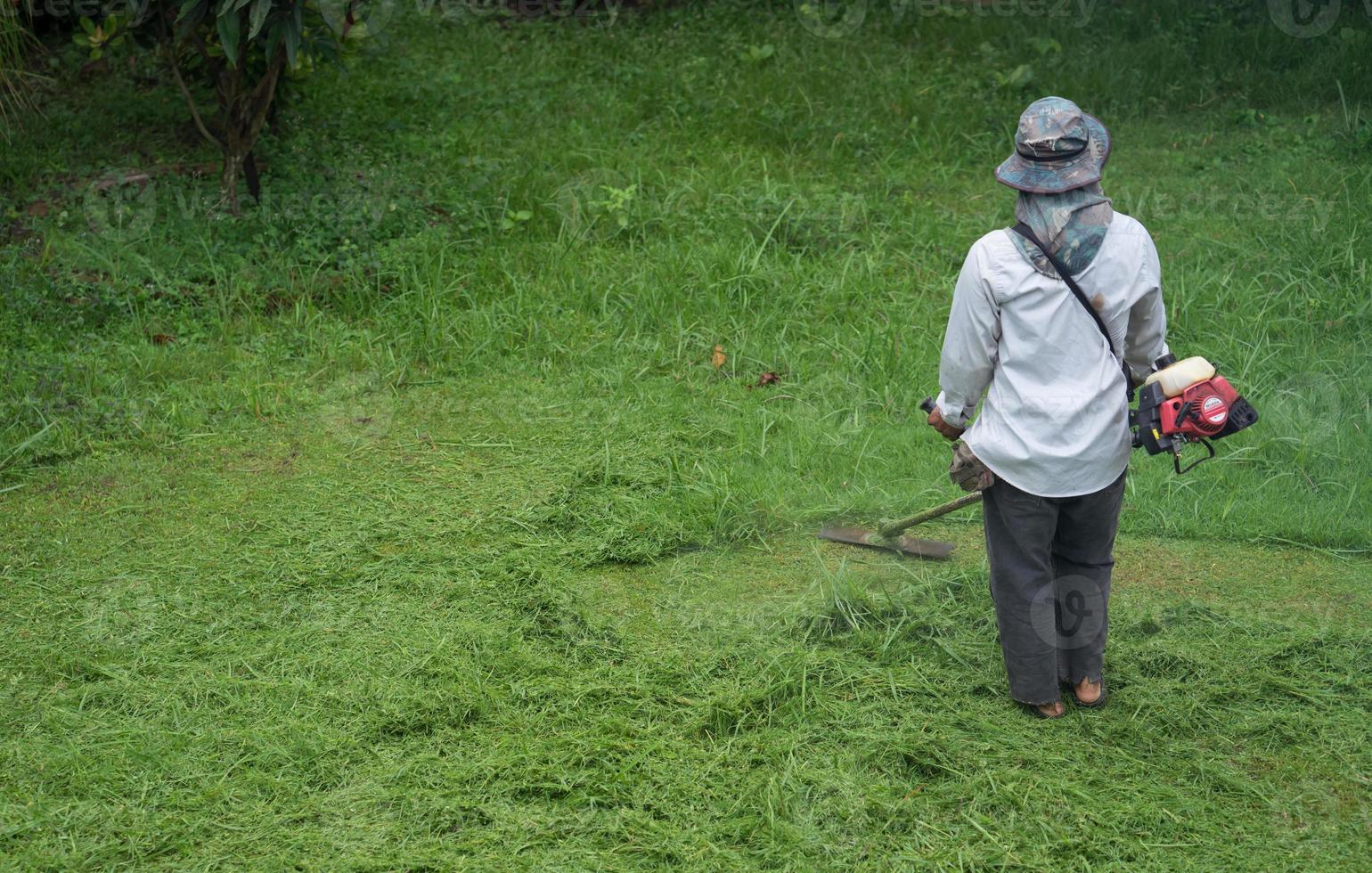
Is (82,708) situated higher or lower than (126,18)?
lower

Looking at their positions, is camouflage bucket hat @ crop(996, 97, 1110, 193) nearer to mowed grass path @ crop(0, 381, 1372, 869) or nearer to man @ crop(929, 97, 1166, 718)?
man @ crop(929, 97, 1166, 718)

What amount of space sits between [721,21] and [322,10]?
3491 millimetres

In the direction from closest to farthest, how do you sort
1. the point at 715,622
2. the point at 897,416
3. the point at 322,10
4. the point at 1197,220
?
the point at 715,622 → the point at 897,416 → the point at 322,10 → the point at 1197,220

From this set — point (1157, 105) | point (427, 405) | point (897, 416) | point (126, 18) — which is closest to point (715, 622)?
point (897, 416)

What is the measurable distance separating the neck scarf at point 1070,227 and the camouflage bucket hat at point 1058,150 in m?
0.03

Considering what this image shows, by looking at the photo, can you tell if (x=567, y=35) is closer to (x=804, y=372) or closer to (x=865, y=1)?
(x=865, y=1)

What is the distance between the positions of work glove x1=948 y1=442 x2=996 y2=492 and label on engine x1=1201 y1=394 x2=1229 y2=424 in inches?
21.5

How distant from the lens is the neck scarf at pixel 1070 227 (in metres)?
3.13

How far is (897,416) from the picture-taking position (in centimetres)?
530

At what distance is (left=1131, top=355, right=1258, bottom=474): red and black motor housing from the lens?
3070mm

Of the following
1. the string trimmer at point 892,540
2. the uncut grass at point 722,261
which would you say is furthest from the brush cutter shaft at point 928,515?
the uncut grass at point 722,261

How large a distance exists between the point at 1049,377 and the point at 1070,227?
0.38m

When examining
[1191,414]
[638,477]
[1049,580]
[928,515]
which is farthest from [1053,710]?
[638,477]

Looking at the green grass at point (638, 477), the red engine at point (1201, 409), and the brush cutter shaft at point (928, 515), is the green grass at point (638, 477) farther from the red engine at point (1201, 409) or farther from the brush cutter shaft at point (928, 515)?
the red engine at point (1201, 409)
